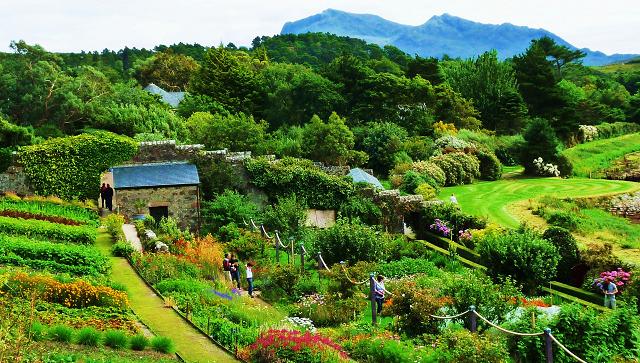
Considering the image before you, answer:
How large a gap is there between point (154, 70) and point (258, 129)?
6049cm

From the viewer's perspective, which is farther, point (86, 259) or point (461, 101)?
point (461, 101)

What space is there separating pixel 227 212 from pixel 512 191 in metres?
15.4

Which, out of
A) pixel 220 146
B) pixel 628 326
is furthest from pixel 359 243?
pixel 220 146

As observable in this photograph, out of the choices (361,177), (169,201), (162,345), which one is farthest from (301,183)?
(162,345)

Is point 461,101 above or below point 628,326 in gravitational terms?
above

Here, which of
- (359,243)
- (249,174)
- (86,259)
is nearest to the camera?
(86,259)

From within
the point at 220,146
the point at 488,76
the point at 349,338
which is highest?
the point at 488,76

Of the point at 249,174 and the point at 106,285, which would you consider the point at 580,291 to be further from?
the point at 249,174

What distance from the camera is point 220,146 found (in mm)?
41688

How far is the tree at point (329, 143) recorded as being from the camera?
152ft

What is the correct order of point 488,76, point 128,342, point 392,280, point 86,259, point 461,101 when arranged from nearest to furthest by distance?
point 128,342 → point 86,259 → point 392,280 → point 461,101 → point 488,76

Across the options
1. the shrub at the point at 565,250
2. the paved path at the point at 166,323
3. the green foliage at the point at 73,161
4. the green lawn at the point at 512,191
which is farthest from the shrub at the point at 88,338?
the green lawn at the point at 512,191

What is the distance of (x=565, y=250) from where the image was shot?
2447 cm

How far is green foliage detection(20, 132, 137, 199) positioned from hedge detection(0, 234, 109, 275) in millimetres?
12499
